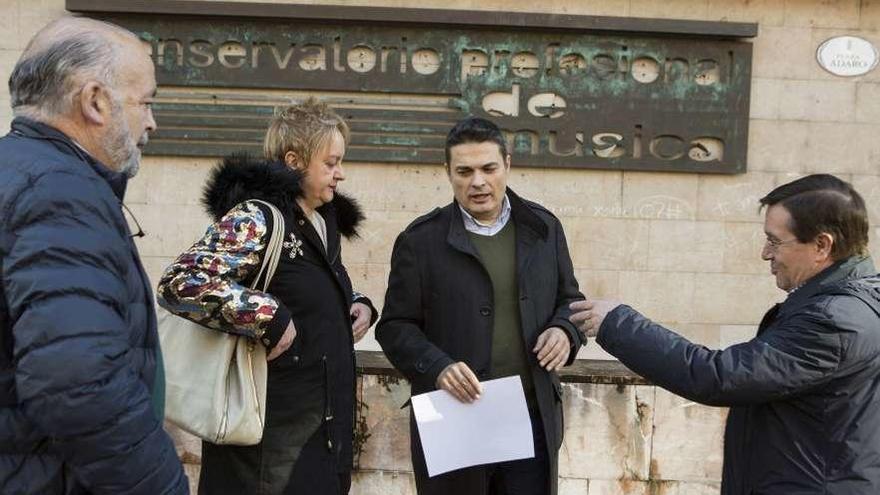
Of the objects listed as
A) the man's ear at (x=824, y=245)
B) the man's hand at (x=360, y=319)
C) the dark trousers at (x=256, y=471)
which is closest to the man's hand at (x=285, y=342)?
the dark trousers at (x=256, y=471)

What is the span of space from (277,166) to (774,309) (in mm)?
1568

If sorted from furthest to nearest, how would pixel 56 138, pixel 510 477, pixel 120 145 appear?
pixel 510 477
pixel 120 145
pixel 56 138

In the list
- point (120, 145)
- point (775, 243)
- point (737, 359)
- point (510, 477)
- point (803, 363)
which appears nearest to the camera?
point (120, 145)

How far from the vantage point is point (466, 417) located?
10.9 ft

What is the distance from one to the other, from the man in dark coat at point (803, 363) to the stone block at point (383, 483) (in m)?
2.34

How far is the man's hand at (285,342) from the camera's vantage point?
9.50 feet

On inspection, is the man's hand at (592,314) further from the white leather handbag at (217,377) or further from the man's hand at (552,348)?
the white leather handbag at (217,377)

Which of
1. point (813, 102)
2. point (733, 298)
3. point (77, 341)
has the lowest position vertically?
point (733, 298)

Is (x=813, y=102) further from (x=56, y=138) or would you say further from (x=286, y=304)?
(x=56, y=138)

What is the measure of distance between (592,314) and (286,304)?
0.98m

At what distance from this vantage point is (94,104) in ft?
6.37

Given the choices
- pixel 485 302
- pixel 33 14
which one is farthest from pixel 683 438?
pixel 33 14

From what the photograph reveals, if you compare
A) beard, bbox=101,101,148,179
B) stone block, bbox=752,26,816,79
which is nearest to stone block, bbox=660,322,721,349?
stone block, bbox=752,26,816,79

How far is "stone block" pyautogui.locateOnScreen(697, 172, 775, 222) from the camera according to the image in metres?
7.26
